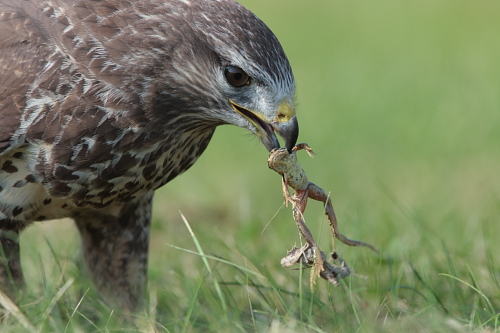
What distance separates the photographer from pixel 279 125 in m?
3.50

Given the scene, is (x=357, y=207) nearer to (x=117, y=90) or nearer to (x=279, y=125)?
(x=279, y=125)

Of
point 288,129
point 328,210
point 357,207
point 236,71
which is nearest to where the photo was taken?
point 288,129

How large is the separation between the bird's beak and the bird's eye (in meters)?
0.10

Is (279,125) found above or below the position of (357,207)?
above

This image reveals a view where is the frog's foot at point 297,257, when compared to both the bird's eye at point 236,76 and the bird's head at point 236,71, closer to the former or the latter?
the bird's head at point 236,71

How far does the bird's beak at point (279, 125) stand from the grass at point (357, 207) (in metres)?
0.44

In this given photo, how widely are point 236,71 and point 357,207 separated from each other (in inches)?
75.7

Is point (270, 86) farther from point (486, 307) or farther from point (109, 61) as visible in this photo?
point (486, 307)

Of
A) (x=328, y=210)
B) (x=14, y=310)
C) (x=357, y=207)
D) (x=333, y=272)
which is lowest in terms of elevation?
(x=357, y=207)

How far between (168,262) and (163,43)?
1.89 meters

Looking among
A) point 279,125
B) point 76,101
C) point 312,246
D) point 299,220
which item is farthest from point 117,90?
point 312,246

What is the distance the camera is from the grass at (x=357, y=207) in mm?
3598

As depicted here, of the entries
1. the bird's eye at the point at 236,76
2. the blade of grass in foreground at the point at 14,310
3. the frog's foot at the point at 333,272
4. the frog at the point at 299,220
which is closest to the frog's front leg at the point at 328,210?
the frog at the point at 299,220

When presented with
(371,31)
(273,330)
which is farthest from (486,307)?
(371,31)
